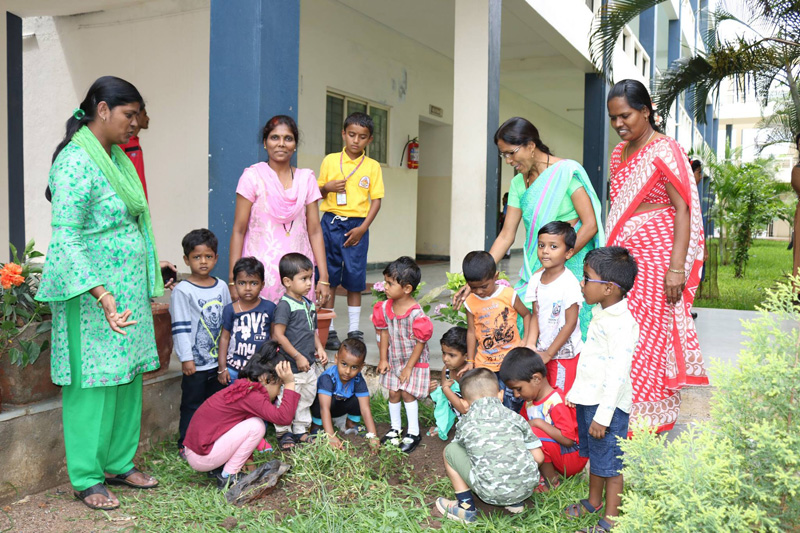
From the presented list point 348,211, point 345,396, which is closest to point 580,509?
point 345,396

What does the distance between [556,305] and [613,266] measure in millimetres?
612

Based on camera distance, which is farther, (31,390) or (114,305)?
(31,390)

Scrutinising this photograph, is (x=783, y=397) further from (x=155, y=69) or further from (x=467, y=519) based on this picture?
(x=155, y=69)

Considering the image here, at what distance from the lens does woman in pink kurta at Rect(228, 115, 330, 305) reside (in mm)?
3658

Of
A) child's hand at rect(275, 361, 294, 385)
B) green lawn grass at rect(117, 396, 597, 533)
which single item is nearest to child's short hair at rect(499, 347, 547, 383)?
green lawn grass at rect(117, 396, 597, 533)

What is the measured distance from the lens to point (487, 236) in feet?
22.2

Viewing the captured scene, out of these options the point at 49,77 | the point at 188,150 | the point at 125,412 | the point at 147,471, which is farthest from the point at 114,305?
the point at 49,77

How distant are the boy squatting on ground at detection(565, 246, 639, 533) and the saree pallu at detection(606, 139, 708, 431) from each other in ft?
1.39

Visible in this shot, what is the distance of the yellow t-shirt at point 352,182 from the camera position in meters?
4.89

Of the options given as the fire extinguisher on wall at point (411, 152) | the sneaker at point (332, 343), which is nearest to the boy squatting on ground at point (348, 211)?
the sneaker at point (332, 343)

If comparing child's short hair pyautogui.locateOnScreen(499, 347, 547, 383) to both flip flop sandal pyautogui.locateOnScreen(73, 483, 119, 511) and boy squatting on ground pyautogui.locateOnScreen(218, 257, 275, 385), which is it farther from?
flip flop sandal pyautogui.locateOnScreen(73, 483, 119, 511)

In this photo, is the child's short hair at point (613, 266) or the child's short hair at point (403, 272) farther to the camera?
the child's short hair at point (403, 272)

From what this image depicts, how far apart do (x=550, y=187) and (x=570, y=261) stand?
416mm

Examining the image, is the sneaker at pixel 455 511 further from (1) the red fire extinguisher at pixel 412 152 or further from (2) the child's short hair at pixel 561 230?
(1) the red fire extinguisher at pixel 412 152
